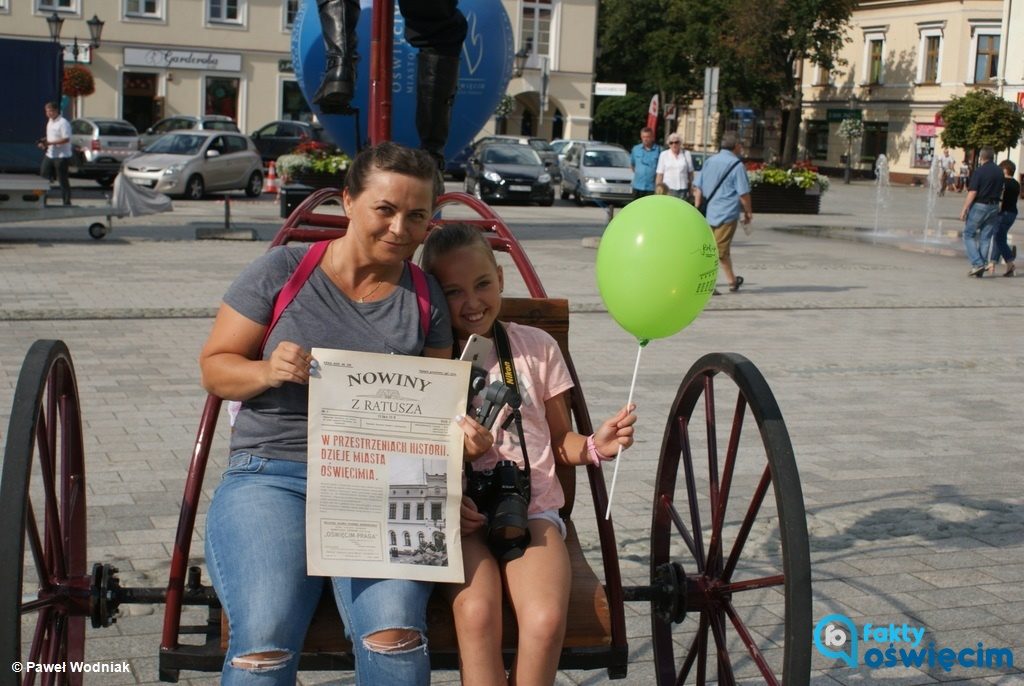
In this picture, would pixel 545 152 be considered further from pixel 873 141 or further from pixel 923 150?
pixel 873 141

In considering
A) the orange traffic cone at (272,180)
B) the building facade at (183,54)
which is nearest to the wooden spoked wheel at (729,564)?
the orange traffic cone at (272,180)

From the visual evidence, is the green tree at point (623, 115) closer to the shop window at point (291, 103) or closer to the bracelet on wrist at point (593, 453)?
the shop window at point (291, 103)

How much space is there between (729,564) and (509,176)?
84.4 ft

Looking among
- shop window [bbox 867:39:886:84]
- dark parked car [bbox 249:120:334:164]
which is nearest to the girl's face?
dark parked car [bbox 249:120:334:164]

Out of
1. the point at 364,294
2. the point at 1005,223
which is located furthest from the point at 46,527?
the point at 1005,223

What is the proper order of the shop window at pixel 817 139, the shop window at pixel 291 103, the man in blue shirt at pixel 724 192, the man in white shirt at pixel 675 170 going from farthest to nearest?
the shop window at pixel 817 139
the shop window at pixel 291 103
the man in white shirt at pixel 675 170
the man in blue shirt at pixel 724 192

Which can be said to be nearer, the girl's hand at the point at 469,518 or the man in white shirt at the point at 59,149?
the girl's hand at the point at 469,518

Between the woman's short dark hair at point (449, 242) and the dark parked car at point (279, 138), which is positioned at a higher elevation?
the dark parked car at point (279, 138)

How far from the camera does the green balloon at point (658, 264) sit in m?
3.38

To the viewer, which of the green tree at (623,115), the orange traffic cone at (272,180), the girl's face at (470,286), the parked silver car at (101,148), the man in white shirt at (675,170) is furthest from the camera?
the green tree at (623,115)

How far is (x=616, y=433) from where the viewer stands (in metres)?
3.31

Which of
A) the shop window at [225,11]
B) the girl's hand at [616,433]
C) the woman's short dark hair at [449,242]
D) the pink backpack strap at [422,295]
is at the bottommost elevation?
the girl's hand at [616,433]

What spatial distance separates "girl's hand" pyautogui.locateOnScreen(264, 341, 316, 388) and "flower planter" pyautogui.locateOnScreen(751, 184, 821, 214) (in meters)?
27.4

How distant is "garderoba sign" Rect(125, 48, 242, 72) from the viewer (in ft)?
157
